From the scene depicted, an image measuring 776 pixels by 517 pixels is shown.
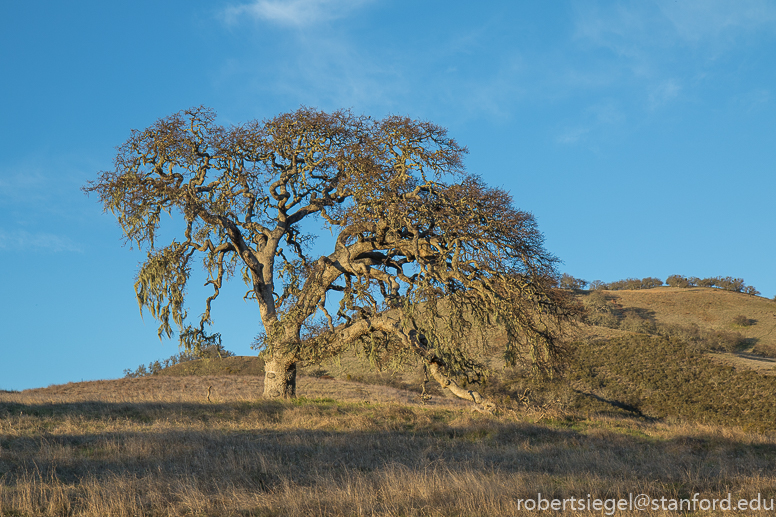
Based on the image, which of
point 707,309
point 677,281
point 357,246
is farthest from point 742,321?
point 357,246

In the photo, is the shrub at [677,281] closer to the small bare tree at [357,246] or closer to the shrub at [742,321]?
the shrub at [742,321]

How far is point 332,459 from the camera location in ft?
39.1

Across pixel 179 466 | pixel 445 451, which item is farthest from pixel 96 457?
pixel 445 451

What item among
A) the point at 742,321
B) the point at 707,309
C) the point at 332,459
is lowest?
the point at 332,459

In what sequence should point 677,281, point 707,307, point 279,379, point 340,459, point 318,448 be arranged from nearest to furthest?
point 340,459
point 318,448
point 279,379
point 707,307
point 677,281

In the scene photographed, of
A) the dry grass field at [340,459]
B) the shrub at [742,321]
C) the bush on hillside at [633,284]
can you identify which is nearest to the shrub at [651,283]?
the bush on hillside at [633,284]

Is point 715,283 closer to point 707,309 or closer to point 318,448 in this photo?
point 707,309

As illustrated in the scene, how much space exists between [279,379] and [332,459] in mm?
12133

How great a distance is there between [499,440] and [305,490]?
313 inches

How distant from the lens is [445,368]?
20062 millimetres

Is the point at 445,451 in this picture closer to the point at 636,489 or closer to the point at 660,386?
the point at 636,489

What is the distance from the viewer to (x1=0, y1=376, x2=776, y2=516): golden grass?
26.6ft

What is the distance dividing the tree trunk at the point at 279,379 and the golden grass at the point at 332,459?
2209 millimetres

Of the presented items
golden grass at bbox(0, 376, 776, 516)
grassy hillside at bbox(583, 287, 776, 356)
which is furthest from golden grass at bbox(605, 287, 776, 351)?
golden grass at bbox(0, 376, 776, 516)
